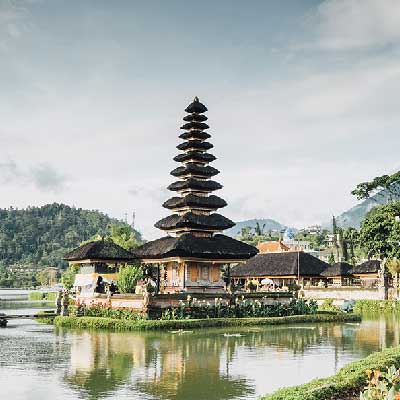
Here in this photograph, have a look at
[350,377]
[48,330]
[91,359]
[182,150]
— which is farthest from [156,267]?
[350,377]

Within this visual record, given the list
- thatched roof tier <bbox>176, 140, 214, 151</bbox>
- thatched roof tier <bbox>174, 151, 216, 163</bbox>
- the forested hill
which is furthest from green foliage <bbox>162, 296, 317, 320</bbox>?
the forested hill

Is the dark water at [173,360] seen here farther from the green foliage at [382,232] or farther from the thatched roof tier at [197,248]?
the green foliage at [382,232]

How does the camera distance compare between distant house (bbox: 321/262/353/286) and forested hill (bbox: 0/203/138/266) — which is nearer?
distant house (bbox: 321/262/353/286)

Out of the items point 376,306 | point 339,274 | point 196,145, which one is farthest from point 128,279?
point 339,274

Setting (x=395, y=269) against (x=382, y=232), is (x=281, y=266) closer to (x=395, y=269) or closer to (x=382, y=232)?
(x=382, y=232)

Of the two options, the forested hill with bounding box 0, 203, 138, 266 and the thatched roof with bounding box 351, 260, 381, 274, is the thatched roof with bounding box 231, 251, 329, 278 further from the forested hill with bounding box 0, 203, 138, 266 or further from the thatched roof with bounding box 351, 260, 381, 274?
the forested hill with bounding box 0, 203, 138, 266

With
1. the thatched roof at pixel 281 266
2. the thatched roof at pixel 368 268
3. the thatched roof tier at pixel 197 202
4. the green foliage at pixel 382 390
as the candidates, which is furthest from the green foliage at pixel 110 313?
the thatched roof at pixel 368 268

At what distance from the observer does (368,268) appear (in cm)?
5722

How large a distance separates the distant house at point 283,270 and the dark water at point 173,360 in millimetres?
25923

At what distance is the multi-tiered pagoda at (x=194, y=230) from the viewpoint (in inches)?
1517

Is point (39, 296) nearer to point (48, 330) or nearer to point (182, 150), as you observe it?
point (182, 150)

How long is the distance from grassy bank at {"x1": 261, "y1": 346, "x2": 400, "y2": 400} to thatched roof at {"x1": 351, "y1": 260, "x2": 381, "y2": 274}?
141ft

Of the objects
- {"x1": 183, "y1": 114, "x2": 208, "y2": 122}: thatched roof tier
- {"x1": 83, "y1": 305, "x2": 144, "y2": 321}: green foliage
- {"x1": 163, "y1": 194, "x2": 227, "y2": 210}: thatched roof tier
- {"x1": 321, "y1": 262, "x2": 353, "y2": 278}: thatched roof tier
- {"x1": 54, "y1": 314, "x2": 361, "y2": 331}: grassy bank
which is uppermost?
{"x1": 183, "y1": 114, "x2": 208, "y2": 122}: thatched roof tier

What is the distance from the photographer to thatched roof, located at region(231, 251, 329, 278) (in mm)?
57156
